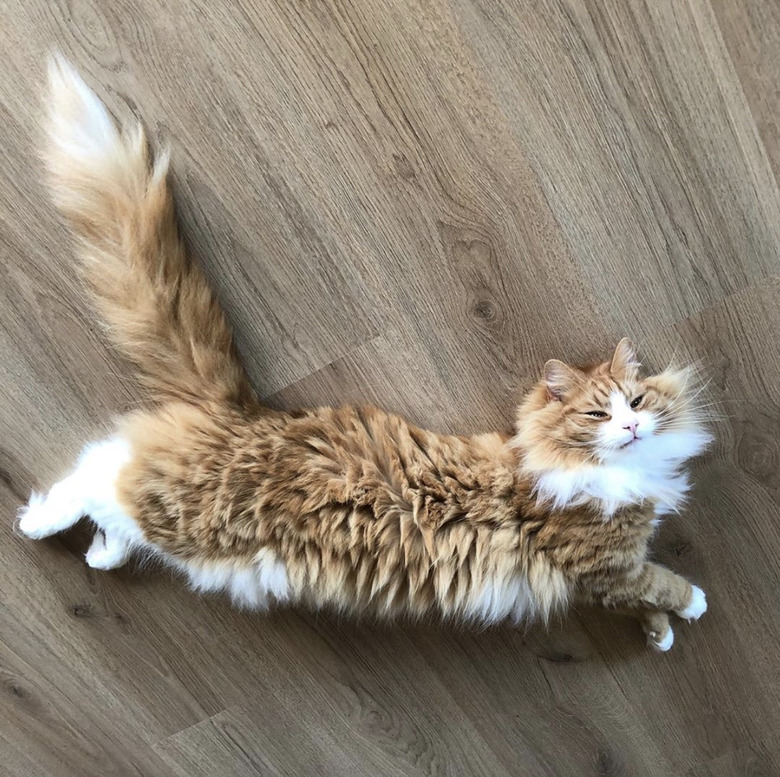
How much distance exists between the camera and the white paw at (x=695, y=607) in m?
1.25

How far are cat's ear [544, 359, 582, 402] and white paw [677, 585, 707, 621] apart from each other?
56 centimetres

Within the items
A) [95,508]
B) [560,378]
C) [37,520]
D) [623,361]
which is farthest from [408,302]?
[37,520]

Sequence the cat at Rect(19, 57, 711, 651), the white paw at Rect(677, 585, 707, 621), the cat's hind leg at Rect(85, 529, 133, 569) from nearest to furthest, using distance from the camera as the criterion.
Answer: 1. the cat at Rect(19, 57, 711, 651)
2. the cat's hind leg at Rect(85, 529, 133, 569)
3. the white paw at Rect(677, 585, 707, 621)

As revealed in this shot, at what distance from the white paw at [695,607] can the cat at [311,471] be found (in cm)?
15

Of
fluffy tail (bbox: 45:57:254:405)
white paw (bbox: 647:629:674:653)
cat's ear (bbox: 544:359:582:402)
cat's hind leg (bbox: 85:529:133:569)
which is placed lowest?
white paw (bbox: 647:629:674:653)

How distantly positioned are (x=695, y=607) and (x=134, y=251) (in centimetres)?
138

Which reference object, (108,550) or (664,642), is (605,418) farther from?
(108,550)

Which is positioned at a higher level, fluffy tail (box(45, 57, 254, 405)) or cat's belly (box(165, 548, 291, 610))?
fluffy tail (box(45, 57, 254, 405))

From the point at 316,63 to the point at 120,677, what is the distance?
1.38m

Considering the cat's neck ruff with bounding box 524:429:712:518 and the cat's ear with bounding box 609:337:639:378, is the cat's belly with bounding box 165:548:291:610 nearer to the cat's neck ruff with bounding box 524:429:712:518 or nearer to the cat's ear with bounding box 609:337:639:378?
the cat's neck ruff with bounding box 524:429:712:518

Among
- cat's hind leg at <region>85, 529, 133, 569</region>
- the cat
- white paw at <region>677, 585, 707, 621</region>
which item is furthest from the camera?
white paw at <region>677, 585, 707, 621</region>

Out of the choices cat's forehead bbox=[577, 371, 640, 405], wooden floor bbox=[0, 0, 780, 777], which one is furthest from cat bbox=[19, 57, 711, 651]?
wooden floor bbox=[0, 0, 780, 777]

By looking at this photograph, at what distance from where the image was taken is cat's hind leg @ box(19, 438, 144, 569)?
1.07 meters

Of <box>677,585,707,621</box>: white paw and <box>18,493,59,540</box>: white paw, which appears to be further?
<box>677,585,707,621</box>: white paw
